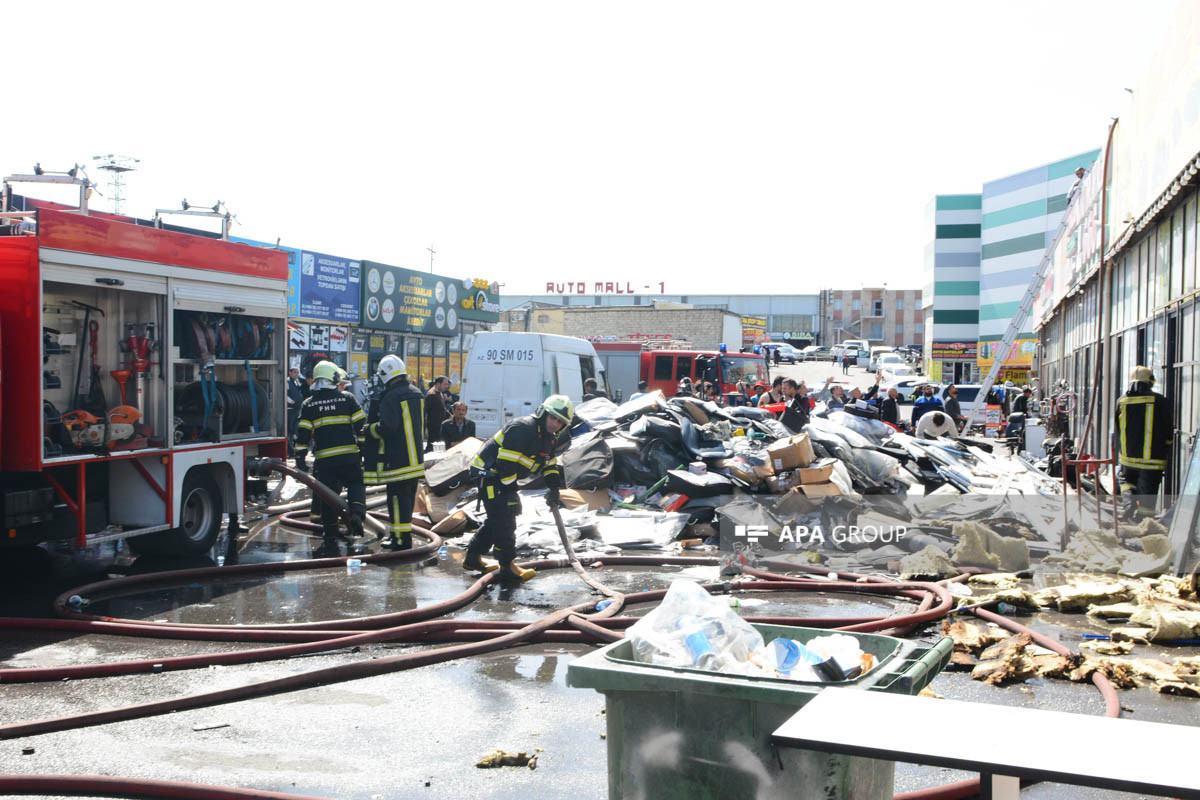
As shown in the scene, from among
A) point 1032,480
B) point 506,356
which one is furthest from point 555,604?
point 506,356

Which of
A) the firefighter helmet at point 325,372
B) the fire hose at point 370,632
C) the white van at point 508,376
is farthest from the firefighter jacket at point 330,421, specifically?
the white van at point 508,376

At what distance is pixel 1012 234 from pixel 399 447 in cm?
5592

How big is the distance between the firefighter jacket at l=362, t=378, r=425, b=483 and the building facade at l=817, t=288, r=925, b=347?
94.9 metres

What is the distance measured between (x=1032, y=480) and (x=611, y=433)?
211 inches

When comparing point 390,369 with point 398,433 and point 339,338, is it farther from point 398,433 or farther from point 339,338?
point 339,338

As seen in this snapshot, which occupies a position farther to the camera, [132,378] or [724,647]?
[132,378]

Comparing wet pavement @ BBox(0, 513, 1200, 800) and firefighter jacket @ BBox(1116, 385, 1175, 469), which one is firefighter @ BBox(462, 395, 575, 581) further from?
firefighter jacket @ BBox(1116, 385, 1175, 469)

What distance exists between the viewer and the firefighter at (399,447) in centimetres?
972

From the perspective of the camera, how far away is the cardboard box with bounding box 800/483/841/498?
35.1 ft

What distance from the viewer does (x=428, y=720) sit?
508cm

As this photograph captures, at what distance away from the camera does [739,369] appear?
2647 centimetres

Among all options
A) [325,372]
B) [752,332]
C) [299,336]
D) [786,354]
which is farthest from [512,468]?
[752,332]

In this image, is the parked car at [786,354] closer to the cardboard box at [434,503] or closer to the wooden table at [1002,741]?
the cardboard box at [434,503]

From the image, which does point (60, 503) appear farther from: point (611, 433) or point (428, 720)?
point (611, 433)
